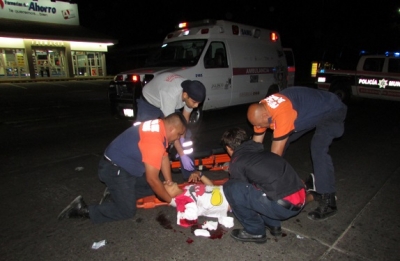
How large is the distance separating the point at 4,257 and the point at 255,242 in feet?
7.20

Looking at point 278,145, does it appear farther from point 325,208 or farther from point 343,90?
point 343,90

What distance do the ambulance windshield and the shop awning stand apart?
16816 mm

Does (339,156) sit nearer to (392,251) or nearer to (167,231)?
(392,251)

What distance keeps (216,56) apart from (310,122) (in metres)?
4.45

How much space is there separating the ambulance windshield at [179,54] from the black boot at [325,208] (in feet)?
14.4

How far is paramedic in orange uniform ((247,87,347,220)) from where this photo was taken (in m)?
2.68

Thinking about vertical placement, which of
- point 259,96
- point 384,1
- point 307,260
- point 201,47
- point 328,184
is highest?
point 384,1

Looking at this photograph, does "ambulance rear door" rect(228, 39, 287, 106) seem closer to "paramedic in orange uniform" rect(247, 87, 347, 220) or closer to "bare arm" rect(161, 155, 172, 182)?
"paramedic in orange uniform" rect(247, 87, 347, 220)

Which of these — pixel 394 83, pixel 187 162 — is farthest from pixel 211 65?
pixel 394 83

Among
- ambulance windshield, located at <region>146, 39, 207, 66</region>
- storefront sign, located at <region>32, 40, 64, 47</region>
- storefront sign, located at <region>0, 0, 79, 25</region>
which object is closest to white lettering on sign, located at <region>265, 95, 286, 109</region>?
ambulance windshield, located at <region>146, 39, 207, 66</region>

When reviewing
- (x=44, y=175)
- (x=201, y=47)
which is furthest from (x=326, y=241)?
(x=201, y=47)

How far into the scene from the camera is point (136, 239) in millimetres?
2629

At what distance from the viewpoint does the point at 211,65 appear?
6.79 m

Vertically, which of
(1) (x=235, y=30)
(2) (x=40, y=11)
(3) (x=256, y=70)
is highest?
(2) (x=40, y=11)
